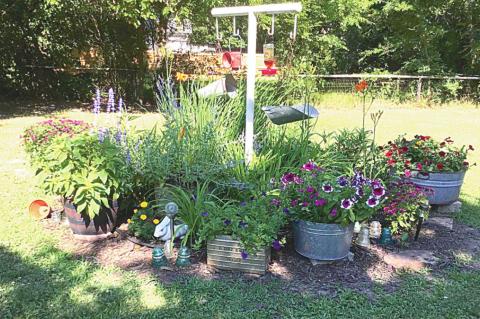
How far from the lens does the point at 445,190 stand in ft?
11.9

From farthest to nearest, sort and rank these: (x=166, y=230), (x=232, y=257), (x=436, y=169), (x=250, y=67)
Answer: (x=436, y=169) < (x=250, y=67) < (x=166, y=230) < (x=232, y=257)

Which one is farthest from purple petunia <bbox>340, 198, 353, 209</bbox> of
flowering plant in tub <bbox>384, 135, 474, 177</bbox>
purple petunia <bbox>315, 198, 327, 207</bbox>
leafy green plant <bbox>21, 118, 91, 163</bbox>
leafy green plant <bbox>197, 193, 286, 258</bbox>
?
leafy green plant <bbox>21, 118, 91, 163</bbox>

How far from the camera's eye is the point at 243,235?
8.50 feet

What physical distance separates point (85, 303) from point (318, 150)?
2.24m

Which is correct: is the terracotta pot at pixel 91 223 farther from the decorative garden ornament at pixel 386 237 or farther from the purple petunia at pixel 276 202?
the decorative garden ornament at pixel 386 237

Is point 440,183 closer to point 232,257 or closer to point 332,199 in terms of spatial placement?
point 332,199

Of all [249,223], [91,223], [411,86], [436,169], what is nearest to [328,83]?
[411,86]

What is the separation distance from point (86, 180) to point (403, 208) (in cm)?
223

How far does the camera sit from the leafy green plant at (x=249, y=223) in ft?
8.49

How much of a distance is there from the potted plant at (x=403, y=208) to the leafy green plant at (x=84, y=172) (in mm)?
1940

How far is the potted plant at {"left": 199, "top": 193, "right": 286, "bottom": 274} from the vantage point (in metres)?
2.60

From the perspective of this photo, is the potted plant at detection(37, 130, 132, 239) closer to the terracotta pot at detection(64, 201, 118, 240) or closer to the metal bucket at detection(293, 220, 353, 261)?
the terracotta pot at detection(64, 201, 118, 240)

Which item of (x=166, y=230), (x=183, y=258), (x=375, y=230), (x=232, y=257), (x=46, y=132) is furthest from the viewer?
(x=46, y=132)

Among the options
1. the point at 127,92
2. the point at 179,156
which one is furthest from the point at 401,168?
the point at 127,92
